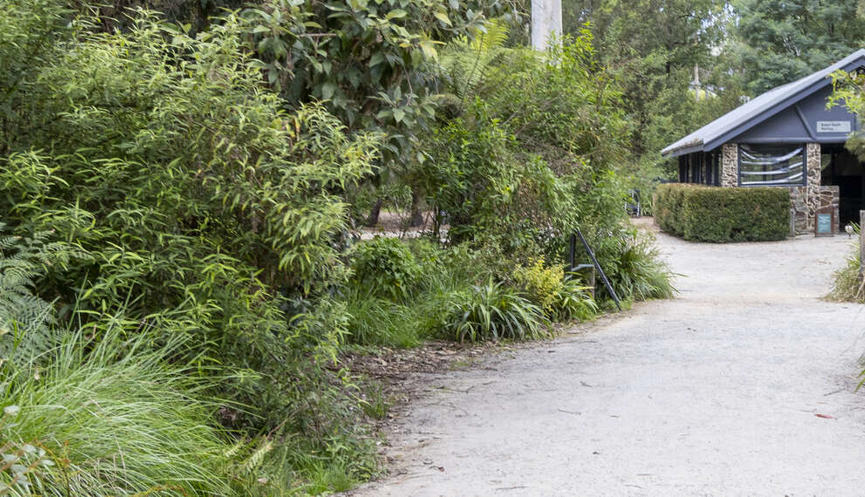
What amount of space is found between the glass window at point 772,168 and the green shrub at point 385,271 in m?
17.3

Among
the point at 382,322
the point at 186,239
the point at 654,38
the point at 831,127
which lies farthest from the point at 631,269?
the point at 654,38

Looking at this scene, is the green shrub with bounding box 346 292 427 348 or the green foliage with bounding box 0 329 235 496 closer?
the green foliage with bounding box 0 329 235 496

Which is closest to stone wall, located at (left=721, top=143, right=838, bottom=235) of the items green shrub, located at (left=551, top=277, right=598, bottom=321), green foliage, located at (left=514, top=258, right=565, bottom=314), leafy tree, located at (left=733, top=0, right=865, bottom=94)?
leafy tree, located at (left=733, top=0, right=865, bottom=94)

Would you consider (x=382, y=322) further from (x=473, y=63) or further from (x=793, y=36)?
(x=793, y=36)

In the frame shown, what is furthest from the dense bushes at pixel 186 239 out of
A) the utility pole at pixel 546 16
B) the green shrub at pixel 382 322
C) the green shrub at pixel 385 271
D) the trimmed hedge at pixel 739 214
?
the trimmed hedge at pixel 739 214

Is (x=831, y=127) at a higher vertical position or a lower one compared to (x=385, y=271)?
higher

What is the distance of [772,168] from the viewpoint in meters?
24.3

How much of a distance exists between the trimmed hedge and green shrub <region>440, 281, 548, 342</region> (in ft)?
50.3

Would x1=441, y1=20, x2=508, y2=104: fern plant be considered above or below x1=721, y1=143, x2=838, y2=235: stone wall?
above

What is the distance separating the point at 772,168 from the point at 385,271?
18153 millimetres

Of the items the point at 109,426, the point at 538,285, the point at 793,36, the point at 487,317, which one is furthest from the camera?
the point at 793,36

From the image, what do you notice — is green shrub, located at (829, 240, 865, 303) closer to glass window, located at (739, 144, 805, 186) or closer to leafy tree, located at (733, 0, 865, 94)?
glass window, located at (739, 144, 805, 186)

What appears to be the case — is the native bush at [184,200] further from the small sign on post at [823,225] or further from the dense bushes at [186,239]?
the small sign on post at [823,225]

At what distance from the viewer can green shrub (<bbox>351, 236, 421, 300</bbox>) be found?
9375 millimetres
